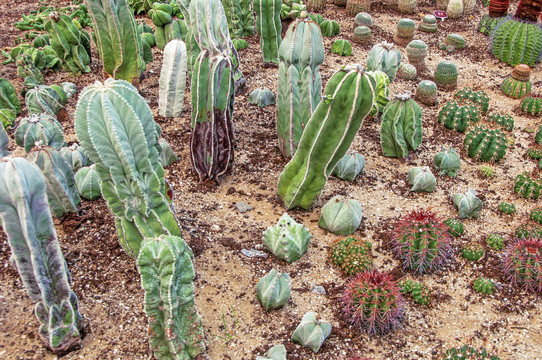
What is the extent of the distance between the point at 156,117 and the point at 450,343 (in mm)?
3951

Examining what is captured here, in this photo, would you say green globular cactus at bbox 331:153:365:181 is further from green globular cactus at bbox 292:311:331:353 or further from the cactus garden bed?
green globular cactus at bbox 292:311:331:353

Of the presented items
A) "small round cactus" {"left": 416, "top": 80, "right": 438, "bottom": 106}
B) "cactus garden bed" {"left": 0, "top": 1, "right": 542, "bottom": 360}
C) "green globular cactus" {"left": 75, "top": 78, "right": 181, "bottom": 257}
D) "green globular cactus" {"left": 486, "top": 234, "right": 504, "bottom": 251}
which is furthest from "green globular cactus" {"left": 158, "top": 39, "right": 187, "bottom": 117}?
"green globular cactus" {"left": 486, "top": 234, "right": 504, "bottom": 251}

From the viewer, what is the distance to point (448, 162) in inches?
204

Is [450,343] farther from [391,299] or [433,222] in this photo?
[433,222]

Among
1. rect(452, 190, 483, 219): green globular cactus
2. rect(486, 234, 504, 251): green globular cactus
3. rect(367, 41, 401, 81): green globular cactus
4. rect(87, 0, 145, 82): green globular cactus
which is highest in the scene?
rect(87, 0, 145, 82): green globular cactus

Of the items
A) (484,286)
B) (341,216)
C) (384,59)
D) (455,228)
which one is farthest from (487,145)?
(341,216)

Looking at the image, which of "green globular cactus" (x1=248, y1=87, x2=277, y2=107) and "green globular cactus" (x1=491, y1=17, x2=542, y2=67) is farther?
"green globular cactus" (x1=491, y1=17, x2=542, y2=67)

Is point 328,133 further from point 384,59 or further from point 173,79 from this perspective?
point 384,59

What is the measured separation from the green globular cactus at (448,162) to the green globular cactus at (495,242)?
102 cm

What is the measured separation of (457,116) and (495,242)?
6.93ft

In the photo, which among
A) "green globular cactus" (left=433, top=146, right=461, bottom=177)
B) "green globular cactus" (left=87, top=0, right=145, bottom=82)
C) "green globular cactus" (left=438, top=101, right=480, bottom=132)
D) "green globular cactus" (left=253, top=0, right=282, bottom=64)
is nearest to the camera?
"green globular cactus" (left=433, top=146, right=461, bottom=177)

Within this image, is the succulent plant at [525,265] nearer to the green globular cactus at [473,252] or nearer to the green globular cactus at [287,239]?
the green globular cactus at [473,252]

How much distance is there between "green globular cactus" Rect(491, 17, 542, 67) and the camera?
7477mm

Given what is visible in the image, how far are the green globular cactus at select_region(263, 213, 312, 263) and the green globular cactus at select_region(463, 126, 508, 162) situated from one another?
2.62 meters
